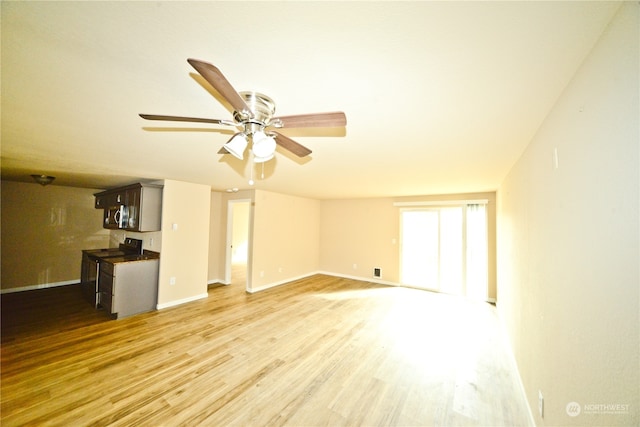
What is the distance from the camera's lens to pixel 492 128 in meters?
1.65

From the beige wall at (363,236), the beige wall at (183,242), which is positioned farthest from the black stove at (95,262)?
the beige wall at (363,236)

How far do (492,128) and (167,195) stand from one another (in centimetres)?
462

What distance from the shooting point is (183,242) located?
13.5 ft

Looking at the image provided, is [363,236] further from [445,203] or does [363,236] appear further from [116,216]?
[116,216]

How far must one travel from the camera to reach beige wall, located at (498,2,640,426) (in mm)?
739

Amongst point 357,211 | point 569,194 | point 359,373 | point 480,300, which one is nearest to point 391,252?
point 357,211

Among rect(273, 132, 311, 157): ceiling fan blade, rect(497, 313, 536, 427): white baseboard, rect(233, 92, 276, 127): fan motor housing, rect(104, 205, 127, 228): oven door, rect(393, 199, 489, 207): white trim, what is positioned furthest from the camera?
rect(393, 199, 489, 207): white trim

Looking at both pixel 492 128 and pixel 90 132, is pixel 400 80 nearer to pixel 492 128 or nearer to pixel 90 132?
pixel 492 128

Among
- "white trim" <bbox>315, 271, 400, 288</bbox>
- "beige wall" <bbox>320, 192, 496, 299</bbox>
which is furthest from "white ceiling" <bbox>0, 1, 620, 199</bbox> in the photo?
"white trim" <bbox>315, 271, 400, 288</bbox>

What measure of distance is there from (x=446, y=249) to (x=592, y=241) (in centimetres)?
444

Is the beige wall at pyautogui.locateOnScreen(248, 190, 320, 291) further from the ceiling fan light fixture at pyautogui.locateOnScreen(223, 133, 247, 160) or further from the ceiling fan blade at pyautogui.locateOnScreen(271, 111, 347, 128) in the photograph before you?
the ceiling fan blade at pyautogui.locateOnScreen(271, 111, 347, 128)

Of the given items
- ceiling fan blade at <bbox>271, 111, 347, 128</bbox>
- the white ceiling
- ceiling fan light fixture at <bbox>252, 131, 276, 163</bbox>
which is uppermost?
the white ceiling

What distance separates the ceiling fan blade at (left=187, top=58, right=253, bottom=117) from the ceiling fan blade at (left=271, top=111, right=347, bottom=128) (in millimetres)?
211

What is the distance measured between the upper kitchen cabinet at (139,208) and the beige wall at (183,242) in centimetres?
14
